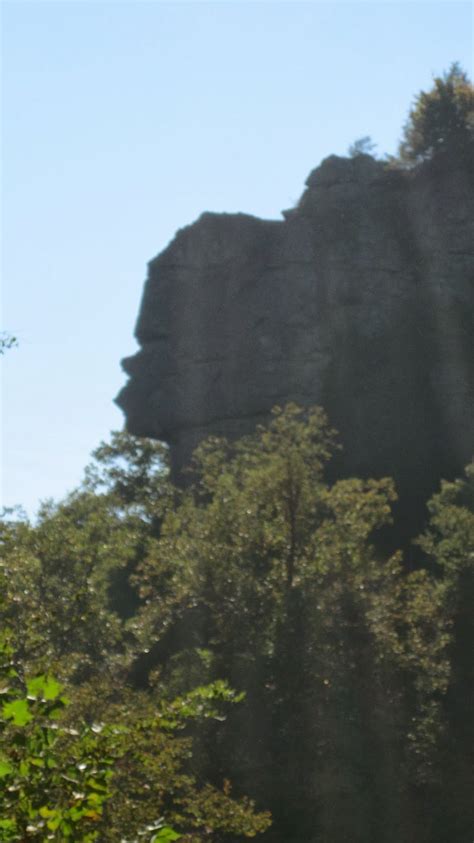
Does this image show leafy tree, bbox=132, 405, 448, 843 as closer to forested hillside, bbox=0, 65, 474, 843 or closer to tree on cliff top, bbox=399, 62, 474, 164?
forested hillside, bbox=0, 65, 474, 843

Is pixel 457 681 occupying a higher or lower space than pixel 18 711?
higher

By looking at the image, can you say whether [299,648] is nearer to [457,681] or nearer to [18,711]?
[457,681]

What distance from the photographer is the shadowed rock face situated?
4778 cm

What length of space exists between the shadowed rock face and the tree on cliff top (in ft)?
11.4

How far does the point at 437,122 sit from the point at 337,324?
1457 cm

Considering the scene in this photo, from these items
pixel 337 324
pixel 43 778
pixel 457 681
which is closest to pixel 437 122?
pixel 337 324

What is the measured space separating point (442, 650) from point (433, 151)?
35298mm

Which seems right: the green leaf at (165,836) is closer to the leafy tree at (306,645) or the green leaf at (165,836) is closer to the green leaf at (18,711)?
the green leaf at (18,711)

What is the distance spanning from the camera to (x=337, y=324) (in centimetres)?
4919

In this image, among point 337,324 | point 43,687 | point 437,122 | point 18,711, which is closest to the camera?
point 18,711

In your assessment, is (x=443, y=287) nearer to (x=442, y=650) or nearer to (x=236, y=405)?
(x=236, y=405)

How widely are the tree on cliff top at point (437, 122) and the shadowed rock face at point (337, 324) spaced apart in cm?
348

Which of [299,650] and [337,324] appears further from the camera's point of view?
[337,324]

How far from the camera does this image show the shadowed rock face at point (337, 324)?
47781 mm
